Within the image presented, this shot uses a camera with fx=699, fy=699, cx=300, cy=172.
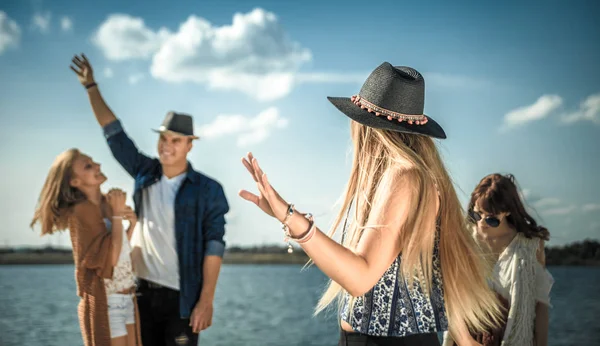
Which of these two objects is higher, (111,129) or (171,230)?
(111,129)

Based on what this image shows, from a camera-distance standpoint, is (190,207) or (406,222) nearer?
(406,222)

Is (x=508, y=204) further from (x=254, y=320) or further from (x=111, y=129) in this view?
(x=254, y=320)

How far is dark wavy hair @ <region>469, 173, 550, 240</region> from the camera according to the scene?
381 centimetres

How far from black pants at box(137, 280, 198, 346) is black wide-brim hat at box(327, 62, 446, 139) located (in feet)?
6.98

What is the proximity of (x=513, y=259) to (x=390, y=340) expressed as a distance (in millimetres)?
2074

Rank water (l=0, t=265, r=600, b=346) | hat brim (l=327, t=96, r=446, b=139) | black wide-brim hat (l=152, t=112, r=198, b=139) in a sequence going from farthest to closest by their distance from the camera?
water (l=0, t=265, r=600, b=346), black wide-brim hat (l=152, t=112, r=198, b=139), hat brim (l=327, t=96, r=446, b=139)

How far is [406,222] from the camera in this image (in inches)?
→ 68.9

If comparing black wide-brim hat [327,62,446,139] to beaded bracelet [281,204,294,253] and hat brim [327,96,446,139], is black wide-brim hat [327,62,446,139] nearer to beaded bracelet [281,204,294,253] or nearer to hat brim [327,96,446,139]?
hat brim [327,96,446,139]

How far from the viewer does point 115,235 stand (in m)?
3.82

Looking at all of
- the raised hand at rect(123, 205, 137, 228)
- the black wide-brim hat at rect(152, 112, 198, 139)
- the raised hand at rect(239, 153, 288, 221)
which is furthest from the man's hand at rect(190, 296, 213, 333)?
the raised hand at rect(239, 153, 288, 221)

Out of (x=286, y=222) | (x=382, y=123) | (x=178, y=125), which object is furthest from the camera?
(x=178, y=125)

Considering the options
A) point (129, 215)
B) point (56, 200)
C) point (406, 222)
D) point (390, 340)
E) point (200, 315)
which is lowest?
point (200, 315)

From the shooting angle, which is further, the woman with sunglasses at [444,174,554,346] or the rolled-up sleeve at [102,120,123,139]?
the rolled-up sleeve at [102,120,123,139]

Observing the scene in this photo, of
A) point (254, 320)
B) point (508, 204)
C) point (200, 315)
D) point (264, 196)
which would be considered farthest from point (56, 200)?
point (254, 320)
